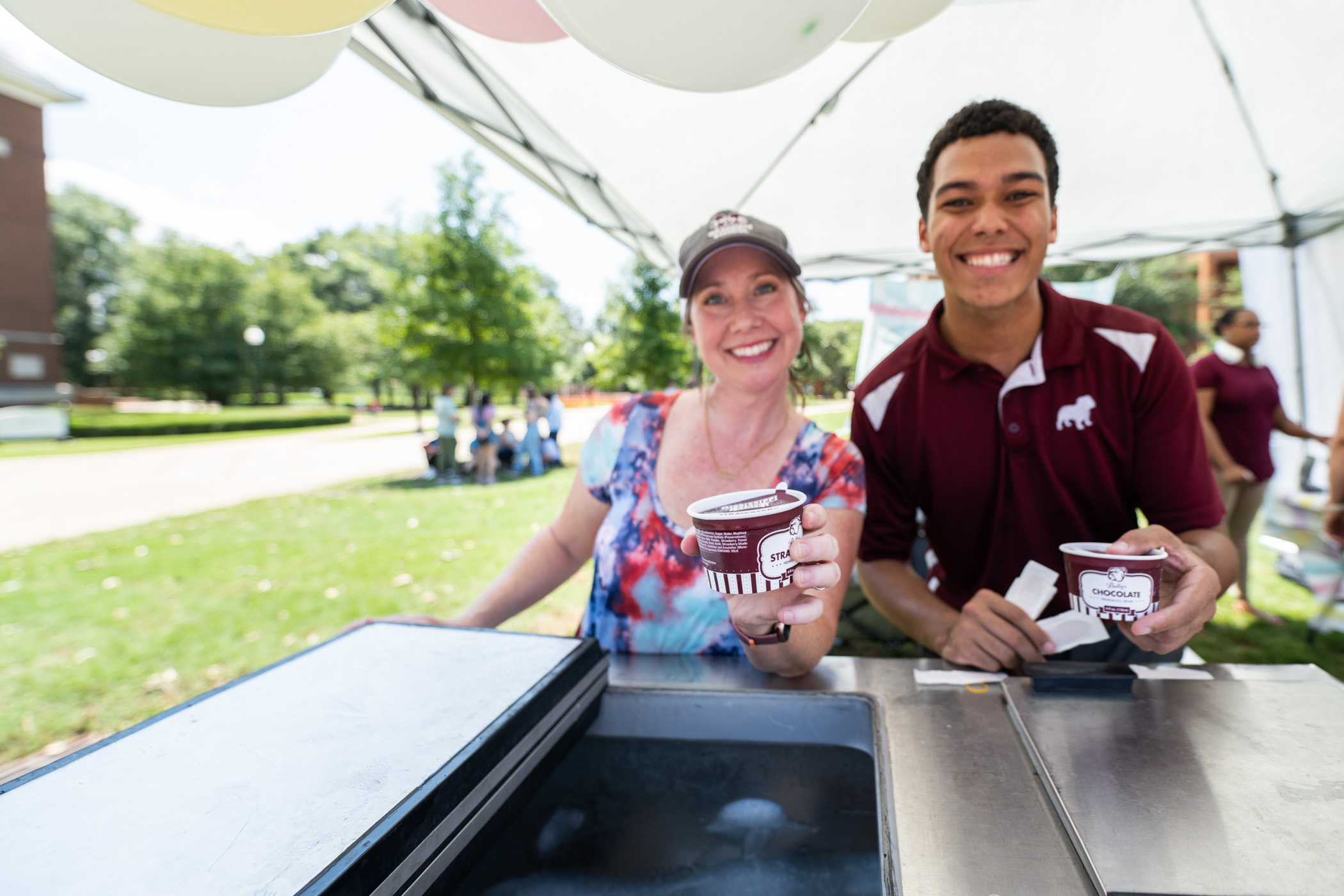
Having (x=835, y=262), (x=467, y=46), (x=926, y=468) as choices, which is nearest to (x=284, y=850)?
(x=926, y=468)

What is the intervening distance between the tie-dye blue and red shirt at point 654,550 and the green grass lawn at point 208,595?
3264mm

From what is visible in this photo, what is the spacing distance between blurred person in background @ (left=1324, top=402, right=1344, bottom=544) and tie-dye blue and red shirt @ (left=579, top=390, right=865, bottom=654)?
102 inches

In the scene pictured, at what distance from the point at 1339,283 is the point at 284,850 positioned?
8.37 metres

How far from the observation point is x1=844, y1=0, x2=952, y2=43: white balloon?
1298 mm

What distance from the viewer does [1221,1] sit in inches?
143

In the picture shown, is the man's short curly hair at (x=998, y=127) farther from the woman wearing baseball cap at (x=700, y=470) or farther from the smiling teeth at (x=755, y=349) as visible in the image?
the smiling teeth at (x=755, y=349)

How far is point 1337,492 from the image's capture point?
2.83 m

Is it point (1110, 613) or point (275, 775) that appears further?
point (1110, 613)

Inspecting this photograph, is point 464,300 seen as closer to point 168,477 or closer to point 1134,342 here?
point 168,477

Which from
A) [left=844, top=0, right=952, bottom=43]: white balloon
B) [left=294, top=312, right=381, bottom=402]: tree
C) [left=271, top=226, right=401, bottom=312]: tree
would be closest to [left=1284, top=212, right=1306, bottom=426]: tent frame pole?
[left=844, top=0, right=952, bottom=43]: white balloon

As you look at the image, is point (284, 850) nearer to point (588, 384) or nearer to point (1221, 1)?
point (1221, 1)

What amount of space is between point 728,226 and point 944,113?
437 cm

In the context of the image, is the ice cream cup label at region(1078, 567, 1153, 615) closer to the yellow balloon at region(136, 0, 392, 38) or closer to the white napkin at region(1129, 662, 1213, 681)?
the white napkin at region(1129, 662, 1213, 681)

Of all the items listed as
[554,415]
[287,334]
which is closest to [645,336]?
[554,415]
